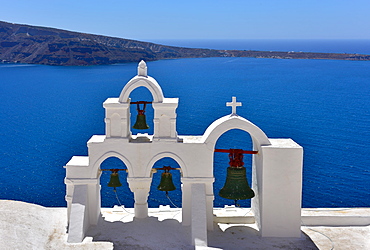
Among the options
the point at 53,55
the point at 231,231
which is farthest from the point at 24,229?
the point at 53,55

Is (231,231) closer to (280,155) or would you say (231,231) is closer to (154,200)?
(280,155)

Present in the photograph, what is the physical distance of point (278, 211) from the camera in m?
13.6

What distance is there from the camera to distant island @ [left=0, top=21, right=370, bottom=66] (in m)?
127

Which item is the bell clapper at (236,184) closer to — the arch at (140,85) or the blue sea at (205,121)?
the arch at (140,85)

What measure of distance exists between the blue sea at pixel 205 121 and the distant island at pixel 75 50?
88.2ft

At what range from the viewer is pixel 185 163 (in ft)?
45.6

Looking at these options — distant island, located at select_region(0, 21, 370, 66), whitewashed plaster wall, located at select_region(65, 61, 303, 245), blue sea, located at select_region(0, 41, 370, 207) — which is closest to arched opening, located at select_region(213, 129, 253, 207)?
blue sea, located at select_region(0, 41, 370, 207)

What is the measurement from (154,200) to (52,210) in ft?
40.8

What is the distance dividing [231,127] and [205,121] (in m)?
34.6

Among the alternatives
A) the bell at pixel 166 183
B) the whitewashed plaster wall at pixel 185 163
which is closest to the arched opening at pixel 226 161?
the bell at pixel 166 183

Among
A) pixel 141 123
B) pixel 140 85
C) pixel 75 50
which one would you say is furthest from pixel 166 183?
pixel 75 50

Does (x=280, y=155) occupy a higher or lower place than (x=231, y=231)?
higher

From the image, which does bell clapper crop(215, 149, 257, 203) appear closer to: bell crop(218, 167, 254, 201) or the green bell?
bell crop(218, 167, 254, 201)

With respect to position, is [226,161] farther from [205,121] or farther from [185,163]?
[185,163]
